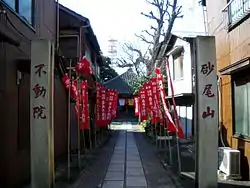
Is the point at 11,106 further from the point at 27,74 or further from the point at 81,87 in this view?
the point at 81,87

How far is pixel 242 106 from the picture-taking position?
12.3 metres

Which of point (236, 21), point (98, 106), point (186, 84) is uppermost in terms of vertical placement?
point (236, 21)

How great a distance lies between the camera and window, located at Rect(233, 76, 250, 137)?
11734mm

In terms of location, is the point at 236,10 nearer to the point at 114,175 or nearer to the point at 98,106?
the point at 114,175

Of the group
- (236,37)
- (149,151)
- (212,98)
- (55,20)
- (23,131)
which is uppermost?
(55,20)

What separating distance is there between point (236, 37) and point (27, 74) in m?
6.35

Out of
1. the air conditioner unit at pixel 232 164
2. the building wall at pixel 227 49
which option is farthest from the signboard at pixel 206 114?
the air conditioner unit at pixel 232 164

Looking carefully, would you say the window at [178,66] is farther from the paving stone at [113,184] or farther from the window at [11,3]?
the window at [11,3]

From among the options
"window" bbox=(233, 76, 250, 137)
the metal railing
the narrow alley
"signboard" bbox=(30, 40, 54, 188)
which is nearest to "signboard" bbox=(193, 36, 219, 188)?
the narrow alley

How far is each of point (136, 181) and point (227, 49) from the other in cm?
529

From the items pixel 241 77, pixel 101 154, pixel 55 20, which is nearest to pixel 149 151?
pixel 101 154

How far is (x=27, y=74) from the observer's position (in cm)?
1213

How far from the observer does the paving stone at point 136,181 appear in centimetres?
1189

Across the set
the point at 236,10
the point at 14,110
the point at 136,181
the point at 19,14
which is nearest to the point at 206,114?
the point at 136,181
